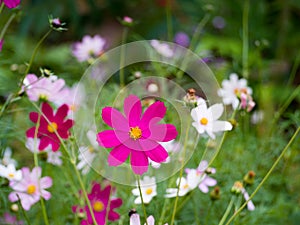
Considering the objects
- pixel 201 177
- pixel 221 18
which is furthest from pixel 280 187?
pixel 221 18

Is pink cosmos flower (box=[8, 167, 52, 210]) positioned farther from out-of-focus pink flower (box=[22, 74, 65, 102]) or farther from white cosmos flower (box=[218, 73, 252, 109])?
white cosmos flower (box=[218, 73, 252, 109])

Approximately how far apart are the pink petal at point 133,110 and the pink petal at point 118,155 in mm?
26

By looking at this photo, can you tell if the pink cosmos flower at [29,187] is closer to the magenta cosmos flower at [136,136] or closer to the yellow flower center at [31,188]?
the yellow flower center at [31,188]

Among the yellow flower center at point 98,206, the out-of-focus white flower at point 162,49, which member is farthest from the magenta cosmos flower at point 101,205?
the out-of-focus white flower at point 162,49

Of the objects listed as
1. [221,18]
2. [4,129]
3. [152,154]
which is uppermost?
[221,18]

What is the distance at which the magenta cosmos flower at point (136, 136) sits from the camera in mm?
502

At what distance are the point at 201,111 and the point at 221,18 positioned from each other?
5.25 ft

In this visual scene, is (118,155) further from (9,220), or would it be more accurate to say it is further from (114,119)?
(9,220)

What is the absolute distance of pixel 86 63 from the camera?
41.5 inches

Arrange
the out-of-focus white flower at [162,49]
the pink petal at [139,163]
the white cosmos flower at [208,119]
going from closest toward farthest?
the pink petal at [139,163], the white cosmos flower at [208,119], the out-of-focus white flower at [162,49]

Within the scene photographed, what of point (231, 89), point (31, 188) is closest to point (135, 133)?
point (31, 188)

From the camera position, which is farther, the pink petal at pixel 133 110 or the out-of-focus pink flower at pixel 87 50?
the out-of-focus pink flower at pixel 87 50

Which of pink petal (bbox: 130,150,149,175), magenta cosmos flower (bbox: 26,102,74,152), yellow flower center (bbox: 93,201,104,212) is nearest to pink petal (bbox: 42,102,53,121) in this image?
magenta cosmos flower (bbox: 26,102,74,152)

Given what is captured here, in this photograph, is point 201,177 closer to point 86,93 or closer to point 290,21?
point 86,93
